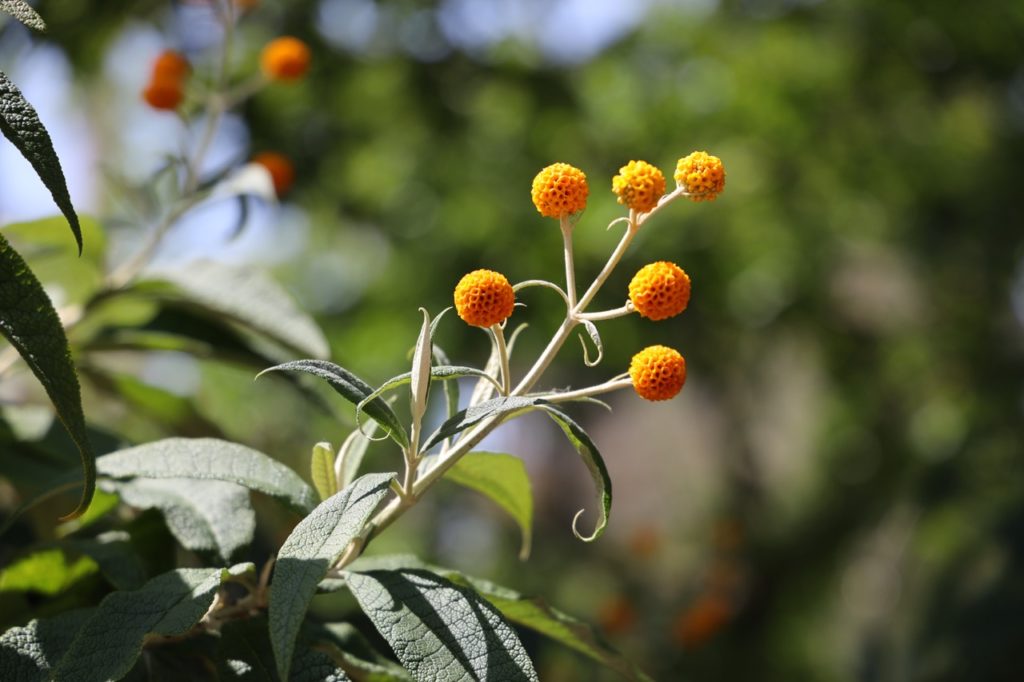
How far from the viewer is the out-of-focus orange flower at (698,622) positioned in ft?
6.31

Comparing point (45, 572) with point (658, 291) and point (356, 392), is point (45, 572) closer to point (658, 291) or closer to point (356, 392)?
point (356, 392)

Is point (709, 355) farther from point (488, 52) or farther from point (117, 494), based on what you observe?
point (117, 494)

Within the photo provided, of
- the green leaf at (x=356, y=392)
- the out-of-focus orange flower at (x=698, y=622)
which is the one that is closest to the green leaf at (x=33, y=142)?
the green leaf at (x=356, y=392)

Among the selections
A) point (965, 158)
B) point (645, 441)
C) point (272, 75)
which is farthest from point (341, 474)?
point (645, 441)

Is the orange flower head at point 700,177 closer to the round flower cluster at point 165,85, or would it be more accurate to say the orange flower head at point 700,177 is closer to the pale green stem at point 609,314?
the pale green stem at point 609,314

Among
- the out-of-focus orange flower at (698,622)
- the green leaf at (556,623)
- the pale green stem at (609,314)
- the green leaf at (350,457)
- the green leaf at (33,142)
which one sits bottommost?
the out-of-focus orange flower at (698,622)

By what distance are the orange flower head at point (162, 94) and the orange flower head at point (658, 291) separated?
80cm

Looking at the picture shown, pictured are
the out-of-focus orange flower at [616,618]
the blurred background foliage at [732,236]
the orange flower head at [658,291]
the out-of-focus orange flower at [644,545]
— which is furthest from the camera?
the blurred background foliage at [732,236]

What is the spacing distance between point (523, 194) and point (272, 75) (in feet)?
6.17

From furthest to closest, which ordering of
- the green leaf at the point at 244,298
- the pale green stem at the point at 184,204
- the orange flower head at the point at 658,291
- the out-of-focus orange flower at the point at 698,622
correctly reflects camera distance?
the out-of-focus orange flower at the point at 698,622 < the pale green stem at the point at 184,204 < the green leaf at the point at 244,298 < the orange flower head at the point at 658,291

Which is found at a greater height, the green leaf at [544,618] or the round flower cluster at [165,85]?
the round flower cluster at [165,85]

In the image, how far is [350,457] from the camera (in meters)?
0.64

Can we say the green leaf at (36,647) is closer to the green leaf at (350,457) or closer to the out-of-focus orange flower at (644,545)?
the green leaf at (350,457)

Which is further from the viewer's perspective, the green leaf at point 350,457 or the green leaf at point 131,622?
the green leaf at point 350,457
